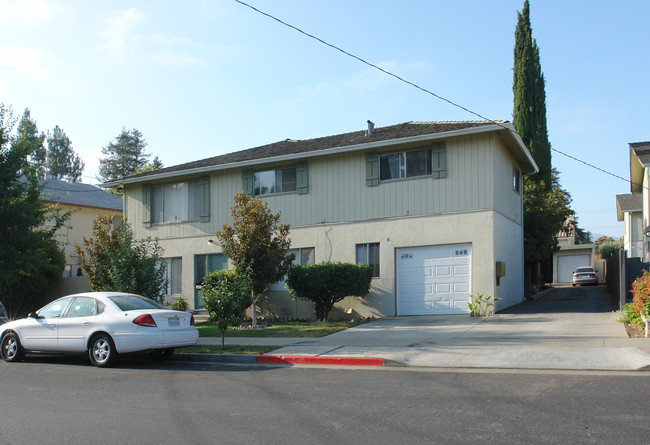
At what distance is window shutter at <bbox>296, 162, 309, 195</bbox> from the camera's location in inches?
788

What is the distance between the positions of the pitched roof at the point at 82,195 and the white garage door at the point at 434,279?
2262 cm

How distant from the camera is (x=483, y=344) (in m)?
11.6

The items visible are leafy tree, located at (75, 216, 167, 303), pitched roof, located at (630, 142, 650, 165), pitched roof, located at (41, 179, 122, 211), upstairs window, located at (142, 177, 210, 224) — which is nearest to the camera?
leafy tree, located at (75, 216, 167, 303)

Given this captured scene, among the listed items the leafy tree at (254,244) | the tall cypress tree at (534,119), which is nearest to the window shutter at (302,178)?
the leafy tree at (254,244)

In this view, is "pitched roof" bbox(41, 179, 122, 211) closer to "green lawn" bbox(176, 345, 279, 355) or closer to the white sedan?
the white sedan

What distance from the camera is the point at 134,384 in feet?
29.5

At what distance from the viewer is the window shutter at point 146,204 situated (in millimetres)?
23406

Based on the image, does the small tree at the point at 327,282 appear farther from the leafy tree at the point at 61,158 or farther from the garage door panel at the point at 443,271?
the leafy tree at the point at 61,158

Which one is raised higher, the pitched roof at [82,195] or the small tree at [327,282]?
the pitched roof at [82,195]

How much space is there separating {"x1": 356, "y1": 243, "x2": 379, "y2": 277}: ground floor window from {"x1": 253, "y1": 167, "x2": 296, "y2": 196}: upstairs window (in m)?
3.42

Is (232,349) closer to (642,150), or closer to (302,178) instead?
(302,178)

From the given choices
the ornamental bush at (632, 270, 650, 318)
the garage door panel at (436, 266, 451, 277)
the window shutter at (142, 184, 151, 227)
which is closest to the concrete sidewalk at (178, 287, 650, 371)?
the ornamental bush at (632, 270, 650, 318)

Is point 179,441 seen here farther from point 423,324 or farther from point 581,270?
point 581,270

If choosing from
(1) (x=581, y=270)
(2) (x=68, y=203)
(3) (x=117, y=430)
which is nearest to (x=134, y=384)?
(3) (x=117, y=430)
